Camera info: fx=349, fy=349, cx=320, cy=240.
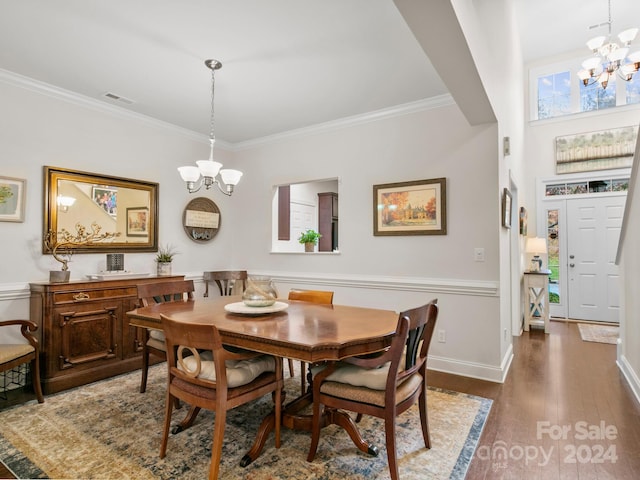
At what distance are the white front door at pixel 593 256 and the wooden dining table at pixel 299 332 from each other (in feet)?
16.7

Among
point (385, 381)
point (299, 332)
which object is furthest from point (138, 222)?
point (385, 381)

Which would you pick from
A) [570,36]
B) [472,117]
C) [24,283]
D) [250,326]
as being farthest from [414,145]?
[570,36]

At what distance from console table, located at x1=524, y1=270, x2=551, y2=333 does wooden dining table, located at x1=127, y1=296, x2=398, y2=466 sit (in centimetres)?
366

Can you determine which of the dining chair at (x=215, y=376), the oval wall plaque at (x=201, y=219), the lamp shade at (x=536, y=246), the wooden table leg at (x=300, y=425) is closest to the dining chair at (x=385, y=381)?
the wooden table leg at (x=300, y=425)

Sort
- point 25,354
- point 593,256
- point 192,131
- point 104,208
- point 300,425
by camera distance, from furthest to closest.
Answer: point 593,256
point 192,131
point 104,208
point 25,354
point 300,425

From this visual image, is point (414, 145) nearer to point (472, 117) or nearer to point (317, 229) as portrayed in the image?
point (472, 117)

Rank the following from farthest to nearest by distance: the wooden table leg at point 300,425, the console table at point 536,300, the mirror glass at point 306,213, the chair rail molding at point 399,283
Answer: the mirror glass at point 306,213 → the console table at point 536,300 → the chair rail molding at point 399,283 → the wooden table leg at point 300,425

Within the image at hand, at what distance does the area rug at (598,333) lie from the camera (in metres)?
4.50

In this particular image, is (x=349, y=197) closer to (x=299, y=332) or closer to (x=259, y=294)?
(x=259, y=294)

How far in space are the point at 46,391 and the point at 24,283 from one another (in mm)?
930

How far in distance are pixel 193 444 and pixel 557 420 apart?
7.90 feet

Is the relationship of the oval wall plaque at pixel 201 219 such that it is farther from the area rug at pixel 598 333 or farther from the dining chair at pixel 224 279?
the area rug at pixel 598 333

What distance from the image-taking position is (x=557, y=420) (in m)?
2.40

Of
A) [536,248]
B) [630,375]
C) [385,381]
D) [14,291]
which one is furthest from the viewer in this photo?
[536,248]
